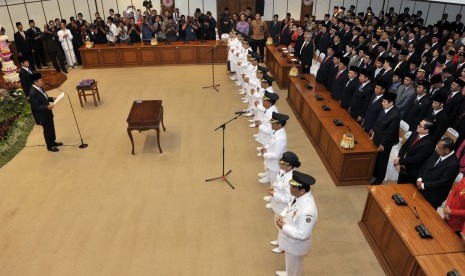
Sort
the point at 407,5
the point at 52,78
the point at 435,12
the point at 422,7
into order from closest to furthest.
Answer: the point at 52,78 < the point at 435,12 < the point at 422,7 < the point at 407,5

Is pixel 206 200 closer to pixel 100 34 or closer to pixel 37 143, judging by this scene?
pixel 37 143

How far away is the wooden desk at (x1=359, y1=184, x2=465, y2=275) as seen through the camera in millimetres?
3861

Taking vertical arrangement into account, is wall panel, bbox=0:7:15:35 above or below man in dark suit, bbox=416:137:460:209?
above

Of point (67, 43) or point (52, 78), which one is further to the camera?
point (67, 43)

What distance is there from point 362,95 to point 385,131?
1298mm

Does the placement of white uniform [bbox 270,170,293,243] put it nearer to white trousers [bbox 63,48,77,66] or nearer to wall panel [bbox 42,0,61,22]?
white trousers [bbox 63,48,77,66]

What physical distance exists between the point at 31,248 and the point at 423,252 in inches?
211

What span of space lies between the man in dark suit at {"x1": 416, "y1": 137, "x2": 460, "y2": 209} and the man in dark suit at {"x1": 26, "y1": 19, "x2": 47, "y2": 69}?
13498 millimetres

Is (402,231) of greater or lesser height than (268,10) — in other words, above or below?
below

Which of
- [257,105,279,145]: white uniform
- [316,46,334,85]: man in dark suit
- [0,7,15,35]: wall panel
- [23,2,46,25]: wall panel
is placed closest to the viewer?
[257,105,279,145]: white uniform

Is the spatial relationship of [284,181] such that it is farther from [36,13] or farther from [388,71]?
[36,13]

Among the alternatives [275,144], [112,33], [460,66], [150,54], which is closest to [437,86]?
[460,66]

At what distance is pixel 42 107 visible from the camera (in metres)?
7.00

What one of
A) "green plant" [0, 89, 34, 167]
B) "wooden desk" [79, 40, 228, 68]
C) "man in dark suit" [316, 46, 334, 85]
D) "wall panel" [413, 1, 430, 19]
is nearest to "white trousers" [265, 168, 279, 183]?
"man in dark suit" [316, 46, 334, 85]
